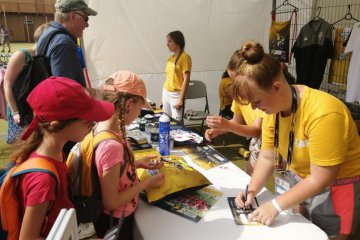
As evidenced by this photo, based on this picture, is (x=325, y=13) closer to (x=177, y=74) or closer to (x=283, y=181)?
(x=177, y=74)

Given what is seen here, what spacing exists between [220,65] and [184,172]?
3927 millimetres

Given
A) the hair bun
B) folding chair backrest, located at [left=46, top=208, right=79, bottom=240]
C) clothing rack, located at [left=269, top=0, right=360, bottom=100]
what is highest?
clothing rack, located at [left=269, top=0, right=360, bottom=100]

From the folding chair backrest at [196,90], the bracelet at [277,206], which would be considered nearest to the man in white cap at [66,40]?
the bracelet at [277,206]

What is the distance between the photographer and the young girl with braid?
1.09 metres

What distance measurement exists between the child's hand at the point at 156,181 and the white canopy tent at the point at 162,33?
3.12 metres

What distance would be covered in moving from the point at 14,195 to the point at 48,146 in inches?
7.2

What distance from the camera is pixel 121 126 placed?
1.29 m

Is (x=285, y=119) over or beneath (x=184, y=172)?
over

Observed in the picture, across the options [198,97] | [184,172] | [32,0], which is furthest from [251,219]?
[32,0]

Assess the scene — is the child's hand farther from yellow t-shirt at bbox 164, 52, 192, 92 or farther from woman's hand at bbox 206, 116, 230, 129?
yellow t-shirt at bbox 164, 52, 192, 92

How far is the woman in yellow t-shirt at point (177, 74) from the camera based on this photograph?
12.3 feet

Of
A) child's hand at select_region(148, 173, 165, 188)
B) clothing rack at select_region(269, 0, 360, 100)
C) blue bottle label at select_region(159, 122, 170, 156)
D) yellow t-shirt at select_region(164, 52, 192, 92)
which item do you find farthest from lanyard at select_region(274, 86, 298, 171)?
clothing rack at select_region(269, 0, 360, 100)

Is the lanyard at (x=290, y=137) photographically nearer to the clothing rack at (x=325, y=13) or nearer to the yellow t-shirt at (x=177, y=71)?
the yellow t-shirt at (x=177, y=71)

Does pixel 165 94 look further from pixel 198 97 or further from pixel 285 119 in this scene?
pixel 285 119
